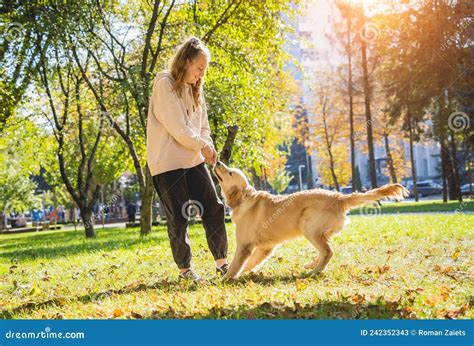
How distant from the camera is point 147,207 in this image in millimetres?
14945

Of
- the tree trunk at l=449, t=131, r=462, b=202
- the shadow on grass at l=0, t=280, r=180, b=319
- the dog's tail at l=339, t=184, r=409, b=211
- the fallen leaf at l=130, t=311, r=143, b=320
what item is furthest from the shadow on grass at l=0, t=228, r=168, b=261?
the tree trunk at l=449, t=131, r=462, b=202

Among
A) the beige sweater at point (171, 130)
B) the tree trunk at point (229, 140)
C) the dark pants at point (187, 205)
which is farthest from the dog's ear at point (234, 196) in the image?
the tree trunk at point (229, 140)

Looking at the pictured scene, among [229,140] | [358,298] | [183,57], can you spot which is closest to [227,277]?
[358,298]

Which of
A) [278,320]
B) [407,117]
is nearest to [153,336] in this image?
[278,320]

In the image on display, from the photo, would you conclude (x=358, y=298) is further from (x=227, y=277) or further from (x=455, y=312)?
(x=227, y=277)

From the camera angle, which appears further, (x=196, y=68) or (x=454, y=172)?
(x=454, y=172)

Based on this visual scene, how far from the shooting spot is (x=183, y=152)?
5.35 metres

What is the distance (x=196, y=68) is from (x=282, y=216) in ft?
5.70

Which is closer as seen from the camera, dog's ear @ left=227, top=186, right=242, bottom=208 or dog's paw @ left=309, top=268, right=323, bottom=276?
dog's paw @ left=309, top=268, right=323, bottom=276

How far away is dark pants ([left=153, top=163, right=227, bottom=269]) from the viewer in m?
5.38

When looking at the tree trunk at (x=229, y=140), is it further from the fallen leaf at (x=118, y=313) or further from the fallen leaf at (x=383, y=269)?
the fallen leaf at (x=118, y=313)

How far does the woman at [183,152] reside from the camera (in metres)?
5.22

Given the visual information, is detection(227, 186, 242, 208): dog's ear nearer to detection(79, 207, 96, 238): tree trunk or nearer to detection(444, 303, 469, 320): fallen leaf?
detection(444, 303, 469, 320): fallen leaf

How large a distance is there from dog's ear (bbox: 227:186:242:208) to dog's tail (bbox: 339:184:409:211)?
3.44 ft
